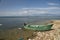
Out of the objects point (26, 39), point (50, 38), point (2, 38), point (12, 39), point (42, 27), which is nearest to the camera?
point (50, 38)

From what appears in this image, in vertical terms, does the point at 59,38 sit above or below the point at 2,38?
above

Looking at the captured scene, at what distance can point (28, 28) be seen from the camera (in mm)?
32250

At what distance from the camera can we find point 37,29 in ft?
103

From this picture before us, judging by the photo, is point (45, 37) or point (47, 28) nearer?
point (45, 37)

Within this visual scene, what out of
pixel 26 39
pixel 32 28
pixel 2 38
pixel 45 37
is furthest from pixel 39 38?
pixel 32 28

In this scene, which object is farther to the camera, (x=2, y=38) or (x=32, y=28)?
(x=32, y=28)

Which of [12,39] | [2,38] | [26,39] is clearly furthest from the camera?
[2,38]

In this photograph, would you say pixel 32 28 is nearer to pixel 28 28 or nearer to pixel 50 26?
pixel 28 28

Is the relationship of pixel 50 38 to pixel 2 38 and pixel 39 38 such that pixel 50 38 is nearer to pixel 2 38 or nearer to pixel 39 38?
pixel 39 38

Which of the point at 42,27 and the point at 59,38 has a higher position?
the point at 59,38

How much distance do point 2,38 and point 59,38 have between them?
1365 cm

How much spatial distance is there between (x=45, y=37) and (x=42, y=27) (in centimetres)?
1093

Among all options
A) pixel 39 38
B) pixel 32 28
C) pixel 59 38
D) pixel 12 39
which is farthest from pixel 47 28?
pixel 59 38

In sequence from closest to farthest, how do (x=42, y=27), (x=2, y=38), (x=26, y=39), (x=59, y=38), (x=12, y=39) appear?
(x=59, y=38) → (x=26, y=39) → (x=12, y=39) → (x=2, y=38) → (x=42, y=27)
